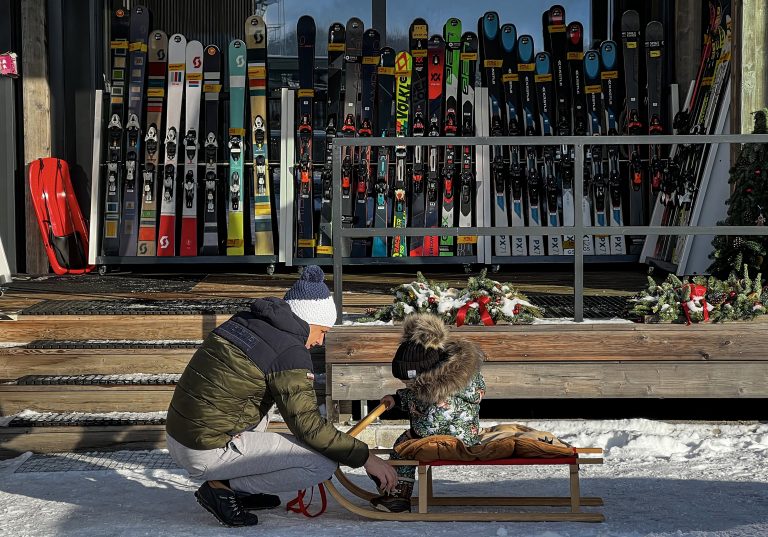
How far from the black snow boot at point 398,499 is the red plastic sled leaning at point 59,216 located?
18.2 feet

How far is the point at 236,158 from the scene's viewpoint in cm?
924

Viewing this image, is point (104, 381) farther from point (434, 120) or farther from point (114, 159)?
point (434, 120)

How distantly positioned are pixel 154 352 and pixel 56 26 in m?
4.36

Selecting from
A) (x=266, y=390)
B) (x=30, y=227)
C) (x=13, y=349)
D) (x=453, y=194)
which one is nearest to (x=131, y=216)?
(x=30, y=227)

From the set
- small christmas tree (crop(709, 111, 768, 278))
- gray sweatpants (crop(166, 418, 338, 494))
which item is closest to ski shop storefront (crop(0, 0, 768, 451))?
small christmas tree (crop(709, 111, 768, 278))

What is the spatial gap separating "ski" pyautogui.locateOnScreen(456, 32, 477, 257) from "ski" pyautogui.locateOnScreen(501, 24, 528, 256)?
0.27 m

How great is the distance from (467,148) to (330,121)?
3.80ft

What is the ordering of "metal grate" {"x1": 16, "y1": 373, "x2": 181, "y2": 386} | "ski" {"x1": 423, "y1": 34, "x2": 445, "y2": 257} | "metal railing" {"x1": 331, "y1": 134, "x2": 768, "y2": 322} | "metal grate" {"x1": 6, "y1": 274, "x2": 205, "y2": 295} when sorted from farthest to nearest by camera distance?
"ski" {"x1": 423, "y1": 34, "x2": 445, "y2": 257} → "metal grate" {"x1": 6, "y1": 274, "x2": 205, "y2": 295} → "metal grate" {"x1": 16, "y1": 373, "x2": 181, "y2": 386} → "metal railing" {"x1": 331, "y1": 134, "x2": 768, "y2": 322}

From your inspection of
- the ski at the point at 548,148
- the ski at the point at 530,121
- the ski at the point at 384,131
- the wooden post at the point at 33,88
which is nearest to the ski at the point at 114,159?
the wooden post at the point at 33,88

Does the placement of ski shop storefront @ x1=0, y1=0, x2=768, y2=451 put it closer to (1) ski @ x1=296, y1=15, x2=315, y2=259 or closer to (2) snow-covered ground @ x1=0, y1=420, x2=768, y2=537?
(1) ski @ x1=296, y1=15, x2=315, y2=259

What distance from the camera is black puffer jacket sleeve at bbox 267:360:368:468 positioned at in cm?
393

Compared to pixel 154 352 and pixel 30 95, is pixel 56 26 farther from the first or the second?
pixel 154 352

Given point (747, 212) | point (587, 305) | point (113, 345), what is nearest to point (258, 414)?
point (113, 345)

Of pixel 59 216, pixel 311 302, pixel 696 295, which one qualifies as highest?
pixel 59 216
